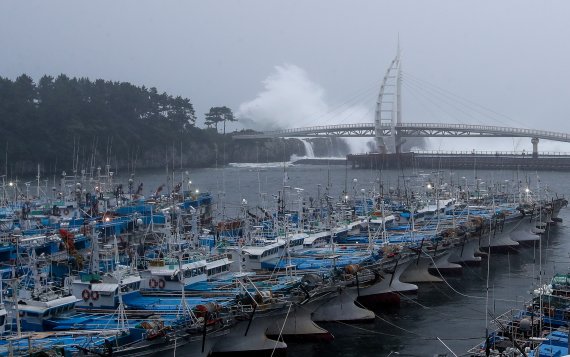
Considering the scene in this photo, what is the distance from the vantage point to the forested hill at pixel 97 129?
3061 inches

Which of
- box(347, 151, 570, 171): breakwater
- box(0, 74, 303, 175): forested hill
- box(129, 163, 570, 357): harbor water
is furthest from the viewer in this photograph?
box(347, 151, 570, 171): breakwater

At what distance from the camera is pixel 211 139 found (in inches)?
4070

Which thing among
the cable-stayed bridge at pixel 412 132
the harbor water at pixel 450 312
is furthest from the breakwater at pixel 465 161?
the harbor water at pixel 450 312

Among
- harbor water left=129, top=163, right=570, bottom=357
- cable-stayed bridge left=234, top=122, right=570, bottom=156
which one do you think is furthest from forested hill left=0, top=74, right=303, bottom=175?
harbor water left=129, top=163, right=570, bottom=357

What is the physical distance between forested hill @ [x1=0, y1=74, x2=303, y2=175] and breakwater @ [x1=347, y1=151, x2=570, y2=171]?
20.3m

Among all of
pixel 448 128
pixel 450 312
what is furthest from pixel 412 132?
pixel 450 312

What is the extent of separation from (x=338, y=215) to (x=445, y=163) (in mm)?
62285

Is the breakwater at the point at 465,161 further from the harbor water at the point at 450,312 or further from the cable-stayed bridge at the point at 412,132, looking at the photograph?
the harbor water at the point at 450,312

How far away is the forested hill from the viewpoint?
7775 cm

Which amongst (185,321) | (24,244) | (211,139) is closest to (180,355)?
(185,321)

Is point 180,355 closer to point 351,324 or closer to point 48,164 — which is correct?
point 351,324

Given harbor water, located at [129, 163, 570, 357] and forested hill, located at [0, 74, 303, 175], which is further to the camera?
forested hill, located at [0, 74, 303, 175]

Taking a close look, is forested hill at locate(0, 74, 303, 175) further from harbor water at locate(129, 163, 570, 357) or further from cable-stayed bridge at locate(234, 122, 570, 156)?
harbor water at locate(129, 163, 570, 357)

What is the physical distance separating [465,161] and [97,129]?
43082mm
